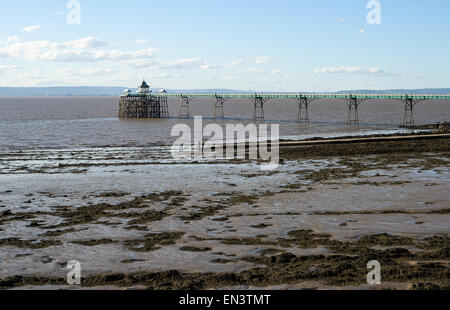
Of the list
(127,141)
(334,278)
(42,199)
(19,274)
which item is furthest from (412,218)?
(127,141)

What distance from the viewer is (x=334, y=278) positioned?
35.3 ft

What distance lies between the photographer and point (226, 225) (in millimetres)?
15844

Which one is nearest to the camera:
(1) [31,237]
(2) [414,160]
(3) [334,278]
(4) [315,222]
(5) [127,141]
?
(3) [334,278]

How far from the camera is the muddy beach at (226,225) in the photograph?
11.2 metres

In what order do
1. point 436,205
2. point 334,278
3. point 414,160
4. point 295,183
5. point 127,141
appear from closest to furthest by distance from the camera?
point 334,278
point 436,205
point 295,183
point 414,160
point 127,141

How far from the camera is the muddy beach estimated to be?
11.2m

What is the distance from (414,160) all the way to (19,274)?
2560 cm

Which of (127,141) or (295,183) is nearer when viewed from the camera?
(295,183)

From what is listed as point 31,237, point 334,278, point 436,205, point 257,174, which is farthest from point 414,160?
point 31,237

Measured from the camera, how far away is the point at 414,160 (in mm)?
30625

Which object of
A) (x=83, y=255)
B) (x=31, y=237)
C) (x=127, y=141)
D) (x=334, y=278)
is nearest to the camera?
(x=334, y=278)

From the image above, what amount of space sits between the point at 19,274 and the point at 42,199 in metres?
9.24

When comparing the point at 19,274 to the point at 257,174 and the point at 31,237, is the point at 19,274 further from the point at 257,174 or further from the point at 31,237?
the point at 257,174
